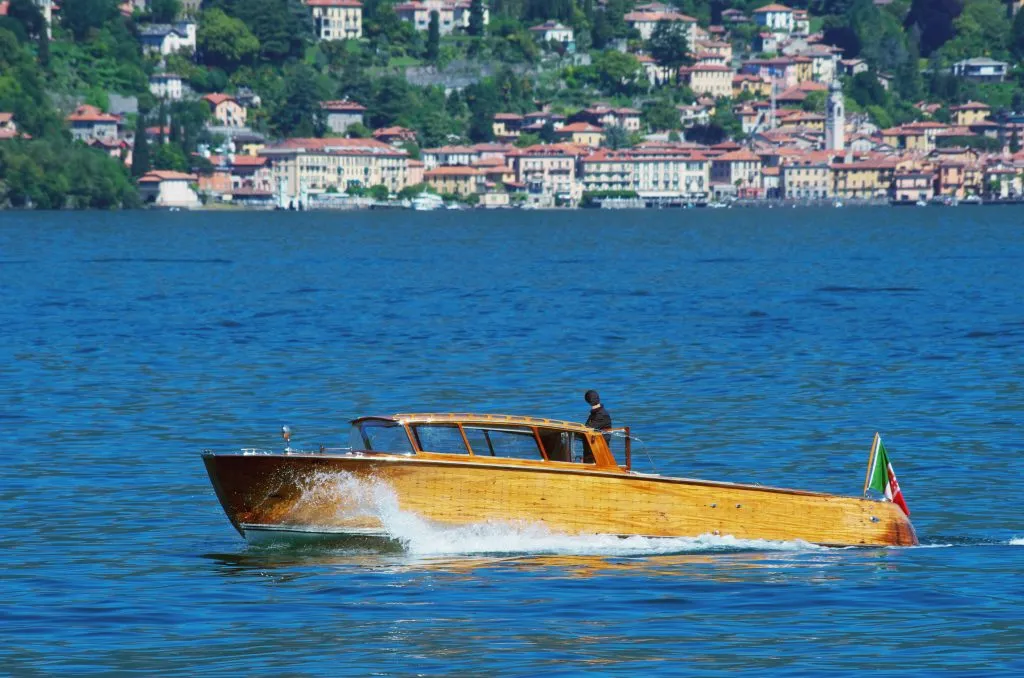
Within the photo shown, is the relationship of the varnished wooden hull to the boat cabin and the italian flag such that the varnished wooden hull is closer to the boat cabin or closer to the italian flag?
the boat cabin

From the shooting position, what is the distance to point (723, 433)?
145 ft

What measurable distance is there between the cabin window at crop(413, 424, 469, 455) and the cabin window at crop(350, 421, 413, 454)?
21cm

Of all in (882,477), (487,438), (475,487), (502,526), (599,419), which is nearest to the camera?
(475,487)

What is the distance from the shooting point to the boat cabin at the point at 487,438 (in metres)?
29.9

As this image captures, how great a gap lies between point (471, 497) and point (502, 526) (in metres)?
0.61

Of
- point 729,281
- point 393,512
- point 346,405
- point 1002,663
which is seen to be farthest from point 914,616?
point 729,281

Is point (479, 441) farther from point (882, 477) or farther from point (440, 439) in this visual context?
point (882, 477)

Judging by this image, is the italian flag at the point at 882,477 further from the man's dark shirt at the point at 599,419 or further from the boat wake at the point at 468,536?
the man's dark shirt at the point at 599,419

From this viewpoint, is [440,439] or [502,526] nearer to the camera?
[502,526]

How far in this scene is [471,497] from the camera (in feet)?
97.3

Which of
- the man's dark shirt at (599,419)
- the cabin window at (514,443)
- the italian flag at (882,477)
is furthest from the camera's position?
the italian flag at (882,477)

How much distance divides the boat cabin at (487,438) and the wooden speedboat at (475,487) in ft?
0.05

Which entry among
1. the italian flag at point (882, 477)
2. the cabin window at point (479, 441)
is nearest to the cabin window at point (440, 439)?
the cabin window at point (479, 441)

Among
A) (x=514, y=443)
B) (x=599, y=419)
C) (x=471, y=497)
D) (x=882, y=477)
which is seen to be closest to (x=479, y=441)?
(x=514, y=443)
